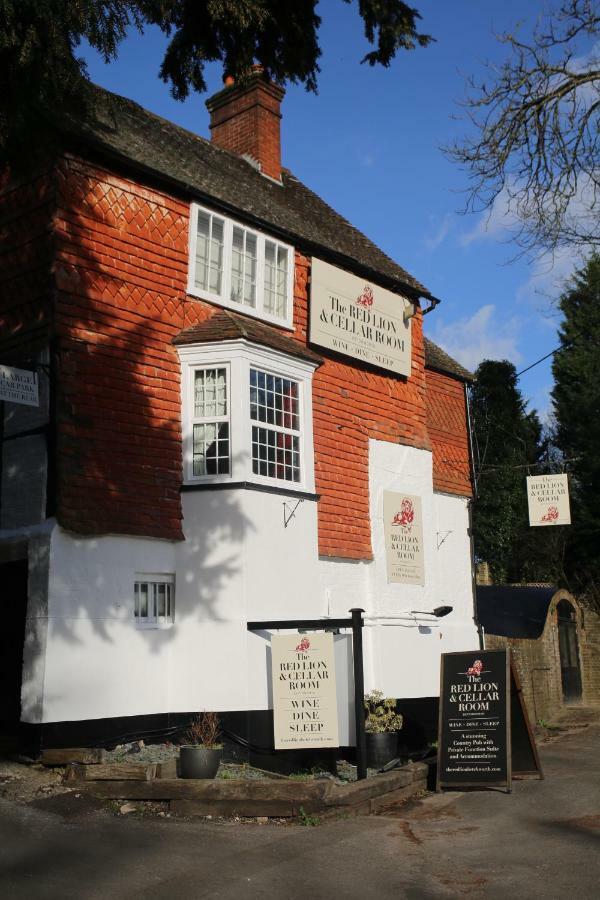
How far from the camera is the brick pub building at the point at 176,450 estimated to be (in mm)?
11469

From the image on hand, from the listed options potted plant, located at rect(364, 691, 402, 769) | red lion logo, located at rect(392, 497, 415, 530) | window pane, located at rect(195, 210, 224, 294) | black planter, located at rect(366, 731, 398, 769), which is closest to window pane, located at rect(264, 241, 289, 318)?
window pane, located at rect(195, 210, 224, 294)

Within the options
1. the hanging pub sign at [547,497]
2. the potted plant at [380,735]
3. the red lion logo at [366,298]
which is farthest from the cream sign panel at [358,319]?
the potted plant at [380,735]

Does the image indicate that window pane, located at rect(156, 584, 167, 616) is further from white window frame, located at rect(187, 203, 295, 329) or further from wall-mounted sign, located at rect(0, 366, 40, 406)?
white window frame, located at rect(187, 203, 295, 329)

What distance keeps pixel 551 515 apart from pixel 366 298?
7.38 meters

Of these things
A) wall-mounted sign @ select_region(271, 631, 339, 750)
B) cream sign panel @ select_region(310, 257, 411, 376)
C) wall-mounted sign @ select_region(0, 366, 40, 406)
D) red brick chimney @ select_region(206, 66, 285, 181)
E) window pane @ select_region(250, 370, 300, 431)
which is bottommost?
wall-mounted sign @ select_region(271, 631, 339, 750)

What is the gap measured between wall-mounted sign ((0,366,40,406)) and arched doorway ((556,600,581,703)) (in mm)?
18025

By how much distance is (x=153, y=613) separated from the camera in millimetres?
12414

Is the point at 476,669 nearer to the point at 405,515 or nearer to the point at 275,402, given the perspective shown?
the point at 275,402

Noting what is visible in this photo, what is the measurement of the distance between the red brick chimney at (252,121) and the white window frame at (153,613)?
372 inches

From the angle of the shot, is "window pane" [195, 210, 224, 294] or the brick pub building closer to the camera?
the brick pub building

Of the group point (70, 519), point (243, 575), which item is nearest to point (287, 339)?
point (243, 575)

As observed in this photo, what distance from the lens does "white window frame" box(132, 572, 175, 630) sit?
12.1m

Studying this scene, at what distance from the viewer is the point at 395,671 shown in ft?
49.9

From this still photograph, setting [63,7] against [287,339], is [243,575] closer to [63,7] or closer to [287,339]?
[287,339]
